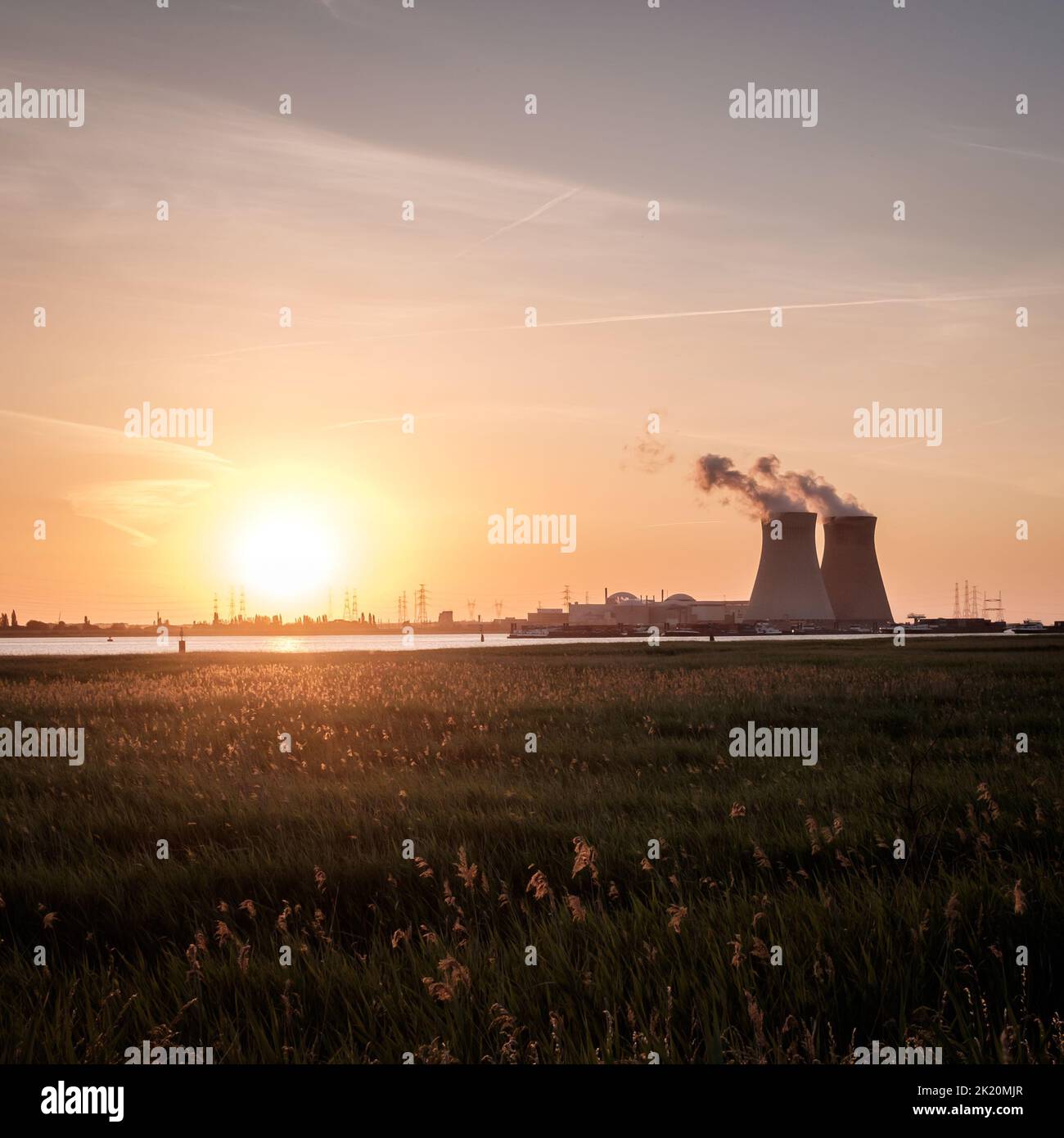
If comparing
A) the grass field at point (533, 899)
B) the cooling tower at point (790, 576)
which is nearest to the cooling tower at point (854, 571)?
the cooling tower at point (790, 576)

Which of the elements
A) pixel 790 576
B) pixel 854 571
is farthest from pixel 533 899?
pixel 854 571

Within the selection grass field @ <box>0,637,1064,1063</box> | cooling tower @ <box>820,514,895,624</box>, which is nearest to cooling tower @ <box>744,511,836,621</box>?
cooling tower @ <box>820,514,895,624</box>

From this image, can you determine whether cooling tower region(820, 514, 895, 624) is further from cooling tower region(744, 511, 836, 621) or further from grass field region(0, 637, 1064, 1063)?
grass field region(0, 637, 1064, 1063)

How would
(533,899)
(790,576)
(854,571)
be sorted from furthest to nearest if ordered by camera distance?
(854,571)
(790,576)
(533,899)

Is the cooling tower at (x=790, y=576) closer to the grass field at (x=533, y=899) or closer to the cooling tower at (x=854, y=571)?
the cooling tower at (x=854, y=571)

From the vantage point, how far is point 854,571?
122750 millimetres

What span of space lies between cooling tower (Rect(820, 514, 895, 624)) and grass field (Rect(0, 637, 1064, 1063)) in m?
116

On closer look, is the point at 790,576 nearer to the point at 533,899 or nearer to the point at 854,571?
the point at 854,571

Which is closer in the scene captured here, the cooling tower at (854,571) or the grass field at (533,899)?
the grass field at (533,899)

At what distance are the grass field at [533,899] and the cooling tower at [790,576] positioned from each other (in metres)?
97.6

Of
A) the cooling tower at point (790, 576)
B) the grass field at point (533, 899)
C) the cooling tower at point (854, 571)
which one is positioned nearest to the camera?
the grass field at point (533, 899)

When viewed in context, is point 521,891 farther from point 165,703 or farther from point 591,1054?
point 165,703

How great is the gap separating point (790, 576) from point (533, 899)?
4233 inches

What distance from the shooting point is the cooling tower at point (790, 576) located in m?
108
